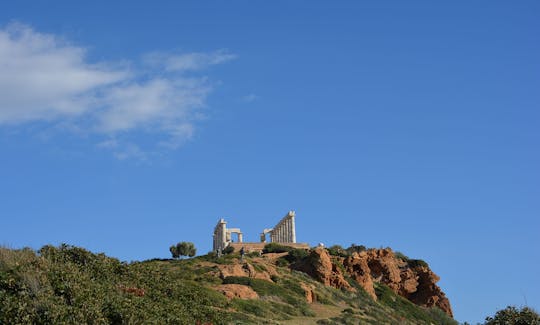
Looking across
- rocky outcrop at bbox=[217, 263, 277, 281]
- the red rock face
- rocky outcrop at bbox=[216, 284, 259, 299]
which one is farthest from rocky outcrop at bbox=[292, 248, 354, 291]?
rocky outcrop at bbox=[216, 284, 259, 299]

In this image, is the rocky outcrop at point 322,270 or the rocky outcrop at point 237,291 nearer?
the rocky outcrop at point 237,291

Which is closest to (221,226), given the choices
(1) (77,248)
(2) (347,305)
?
(2) (347,305)

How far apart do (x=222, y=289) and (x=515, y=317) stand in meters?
20.9

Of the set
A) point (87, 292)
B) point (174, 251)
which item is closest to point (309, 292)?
point (87, 292)

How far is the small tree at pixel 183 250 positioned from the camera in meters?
77.6

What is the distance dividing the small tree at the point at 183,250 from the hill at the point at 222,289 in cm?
1017

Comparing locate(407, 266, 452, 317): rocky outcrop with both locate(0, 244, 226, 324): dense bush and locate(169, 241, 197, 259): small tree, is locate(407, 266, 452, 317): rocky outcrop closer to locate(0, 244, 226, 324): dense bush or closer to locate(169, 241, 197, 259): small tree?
locate(169, 241, 197, 259): small tree

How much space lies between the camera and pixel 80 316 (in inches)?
927

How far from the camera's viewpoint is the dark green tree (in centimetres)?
2836

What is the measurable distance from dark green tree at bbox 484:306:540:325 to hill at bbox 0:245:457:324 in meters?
11.5

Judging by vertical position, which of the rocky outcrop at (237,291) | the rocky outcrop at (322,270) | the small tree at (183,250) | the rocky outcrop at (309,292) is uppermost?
the small tree at (183,250)

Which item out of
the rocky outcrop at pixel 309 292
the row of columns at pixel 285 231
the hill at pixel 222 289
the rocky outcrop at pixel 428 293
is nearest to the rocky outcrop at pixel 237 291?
the hill at pixel 222 289

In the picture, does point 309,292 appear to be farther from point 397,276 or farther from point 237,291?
point 397,276

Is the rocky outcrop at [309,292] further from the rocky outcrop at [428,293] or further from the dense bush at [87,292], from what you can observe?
the rocky outcrop at [428,293]
